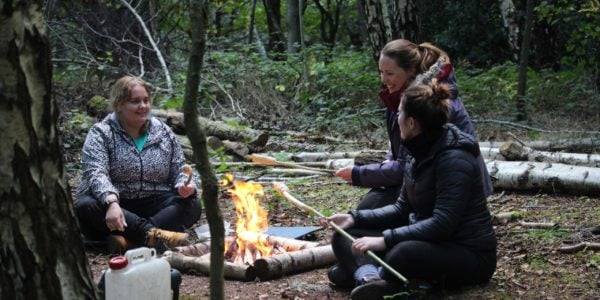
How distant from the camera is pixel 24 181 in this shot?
2.33 m

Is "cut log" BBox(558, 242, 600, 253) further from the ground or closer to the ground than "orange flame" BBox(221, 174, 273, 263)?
closer to the ground

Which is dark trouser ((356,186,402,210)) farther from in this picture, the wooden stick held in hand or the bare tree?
the bare tree

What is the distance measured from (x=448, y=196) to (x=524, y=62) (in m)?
7.63

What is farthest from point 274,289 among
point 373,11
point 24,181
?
point 373,11

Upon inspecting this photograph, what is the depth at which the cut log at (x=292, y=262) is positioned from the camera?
4.41 m

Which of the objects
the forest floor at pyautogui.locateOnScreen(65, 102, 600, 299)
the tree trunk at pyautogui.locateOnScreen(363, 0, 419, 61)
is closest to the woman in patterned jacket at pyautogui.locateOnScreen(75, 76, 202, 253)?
the forest floor at pyautogui.locateOnScreen(65, 102, 600, 299)

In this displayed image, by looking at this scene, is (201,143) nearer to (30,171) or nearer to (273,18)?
(30,171)

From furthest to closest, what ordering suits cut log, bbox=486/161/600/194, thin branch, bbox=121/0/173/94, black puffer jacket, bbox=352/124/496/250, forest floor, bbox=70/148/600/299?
thin branch, bbox=121/0/173/94 < cut log, bbox=486/161/600/194 < forest floor, bbox=70/148/600/299 < black puffer jacket, bbox=352/124/496/250

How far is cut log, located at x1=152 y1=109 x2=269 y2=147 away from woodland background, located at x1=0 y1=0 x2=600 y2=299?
0.57ft

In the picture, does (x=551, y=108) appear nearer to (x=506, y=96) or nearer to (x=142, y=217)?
(x=506, y=96)

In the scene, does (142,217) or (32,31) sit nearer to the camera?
(32,31)

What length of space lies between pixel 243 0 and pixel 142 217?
1531 cm

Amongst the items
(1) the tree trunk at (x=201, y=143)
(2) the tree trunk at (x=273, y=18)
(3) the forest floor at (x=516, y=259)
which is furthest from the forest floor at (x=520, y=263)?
(2) the tree trunk at (x=273, y=18)

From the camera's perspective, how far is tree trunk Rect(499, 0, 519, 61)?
1425 cm
